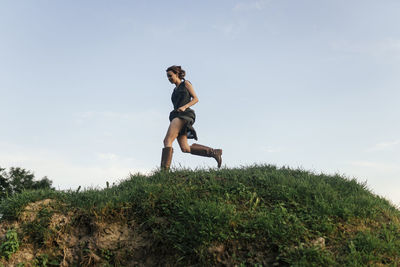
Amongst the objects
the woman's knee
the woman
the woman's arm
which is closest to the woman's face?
the woman

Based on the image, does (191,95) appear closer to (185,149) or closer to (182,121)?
(182,121)

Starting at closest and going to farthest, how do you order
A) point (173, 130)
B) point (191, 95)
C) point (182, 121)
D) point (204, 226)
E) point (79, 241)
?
1. point (204, 226)
2. point (79, 241)
3. point (173, 130)
4. point (182, 121)
5. point (191, 95)

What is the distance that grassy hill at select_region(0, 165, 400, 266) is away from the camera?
18.8ft

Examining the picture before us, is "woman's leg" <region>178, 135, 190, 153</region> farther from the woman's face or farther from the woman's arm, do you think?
the woman's face

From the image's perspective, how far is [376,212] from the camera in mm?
7078

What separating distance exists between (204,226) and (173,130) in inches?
161

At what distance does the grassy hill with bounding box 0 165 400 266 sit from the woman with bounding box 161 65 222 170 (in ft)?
5.79

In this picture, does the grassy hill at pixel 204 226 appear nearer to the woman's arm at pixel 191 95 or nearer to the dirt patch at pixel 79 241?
the dirt patch at pixel 79 241

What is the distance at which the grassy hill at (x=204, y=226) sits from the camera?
5.74m

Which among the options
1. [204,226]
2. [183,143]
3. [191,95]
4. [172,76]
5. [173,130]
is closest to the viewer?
[204,226]

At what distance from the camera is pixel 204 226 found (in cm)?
593

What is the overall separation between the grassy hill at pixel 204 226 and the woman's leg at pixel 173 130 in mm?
1786

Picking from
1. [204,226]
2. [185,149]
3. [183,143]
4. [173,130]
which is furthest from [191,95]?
[204,226]

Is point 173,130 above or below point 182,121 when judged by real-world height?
below
